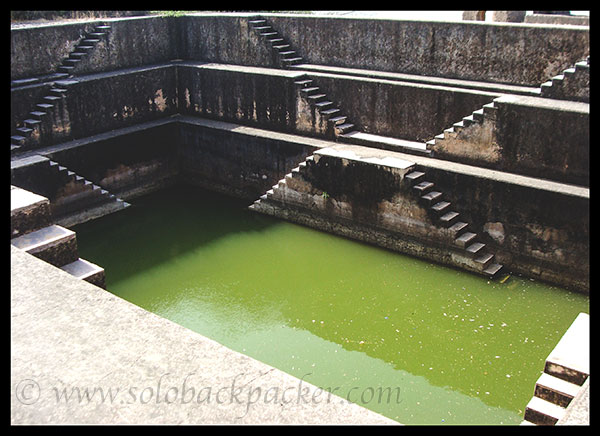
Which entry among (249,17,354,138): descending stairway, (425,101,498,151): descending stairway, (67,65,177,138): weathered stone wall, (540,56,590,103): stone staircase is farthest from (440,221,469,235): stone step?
(67,65,177,138): weathered stone wall

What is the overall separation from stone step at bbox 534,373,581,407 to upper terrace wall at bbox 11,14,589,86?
4990 millimetres

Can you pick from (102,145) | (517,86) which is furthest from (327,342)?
(102,145)

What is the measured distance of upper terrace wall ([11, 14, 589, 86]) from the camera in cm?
710

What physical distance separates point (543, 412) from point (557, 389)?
143 mm

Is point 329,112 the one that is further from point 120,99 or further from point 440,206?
point 120,99

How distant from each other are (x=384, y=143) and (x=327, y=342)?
10.1 ft

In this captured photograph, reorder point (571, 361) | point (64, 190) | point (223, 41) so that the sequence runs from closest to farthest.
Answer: point (571, 361) → point (64, 190) → point (223, 41)

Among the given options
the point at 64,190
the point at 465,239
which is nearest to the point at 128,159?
the point at 64,190

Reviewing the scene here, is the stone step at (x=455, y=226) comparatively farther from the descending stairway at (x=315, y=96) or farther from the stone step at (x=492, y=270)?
the descending stairway at (x=315, y=96)

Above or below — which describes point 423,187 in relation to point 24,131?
below

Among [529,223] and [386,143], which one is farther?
[386,143]

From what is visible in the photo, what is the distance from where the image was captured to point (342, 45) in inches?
341

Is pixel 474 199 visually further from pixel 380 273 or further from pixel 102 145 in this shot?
pixel 102 145

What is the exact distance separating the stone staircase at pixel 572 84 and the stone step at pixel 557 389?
4.42 m
